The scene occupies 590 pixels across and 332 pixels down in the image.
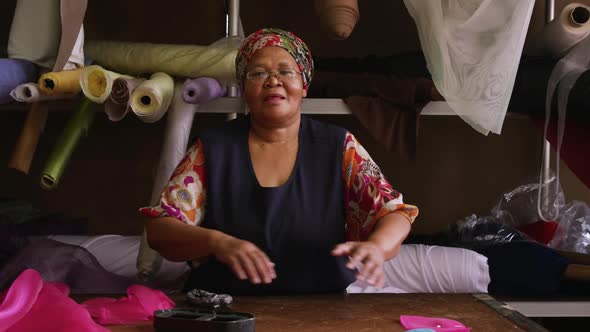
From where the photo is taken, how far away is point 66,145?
5.61 feet

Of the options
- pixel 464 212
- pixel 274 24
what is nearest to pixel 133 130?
pixel 274 24

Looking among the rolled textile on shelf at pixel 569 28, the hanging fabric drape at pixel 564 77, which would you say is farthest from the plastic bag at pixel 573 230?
the rolled textile on shelf at pixel 569 28

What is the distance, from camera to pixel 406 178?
2.35 m

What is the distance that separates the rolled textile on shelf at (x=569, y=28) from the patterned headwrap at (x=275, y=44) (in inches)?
30.1

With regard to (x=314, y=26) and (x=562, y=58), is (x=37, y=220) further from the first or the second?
(x=562, y=58)

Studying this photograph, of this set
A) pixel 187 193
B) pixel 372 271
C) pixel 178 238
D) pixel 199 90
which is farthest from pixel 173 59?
pixel 372 271

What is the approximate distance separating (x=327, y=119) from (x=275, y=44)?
100cm

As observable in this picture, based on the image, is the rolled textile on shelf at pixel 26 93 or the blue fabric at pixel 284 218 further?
the rolled textile on shelf at pixel 26 93

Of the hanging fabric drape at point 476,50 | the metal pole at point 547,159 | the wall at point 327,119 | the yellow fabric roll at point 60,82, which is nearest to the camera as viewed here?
the hanging fabric drape at point 476,50

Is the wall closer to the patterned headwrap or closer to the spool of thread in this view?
the spool of thread

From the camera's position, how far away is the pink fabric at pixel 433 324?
90cm

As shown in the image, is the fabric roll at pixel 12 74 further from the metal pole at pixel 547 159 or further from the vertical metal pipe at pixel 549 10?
the vertical metal pipe at pixel 549 10

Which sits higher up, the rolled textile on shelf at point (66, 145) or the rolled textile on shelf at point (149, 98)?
the rolled textile on shelf at point (149, 98)

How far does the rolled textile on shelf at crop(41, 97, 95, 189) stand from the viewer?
1677 millimetres
